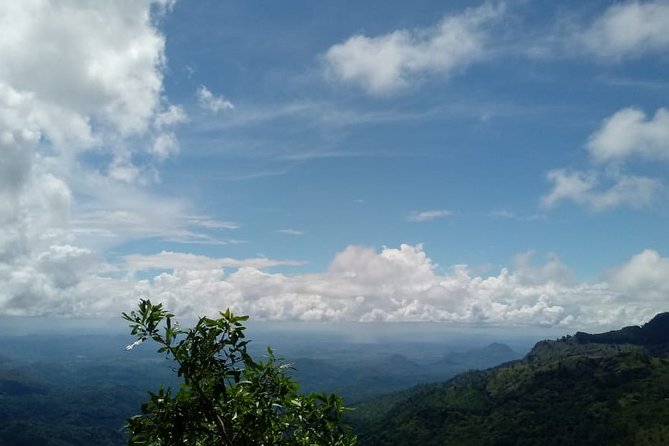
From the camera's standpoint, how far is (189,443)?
465 inches

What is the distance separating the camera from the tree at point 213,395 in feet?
36.3

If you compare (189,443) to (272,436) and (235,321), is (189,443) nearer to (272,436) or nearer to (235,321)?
(272,436)

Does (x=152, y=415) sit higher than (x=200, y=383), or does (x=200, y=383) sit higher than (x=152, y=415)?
(x=200, y=383)

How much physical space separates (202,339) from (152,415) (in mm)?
2373

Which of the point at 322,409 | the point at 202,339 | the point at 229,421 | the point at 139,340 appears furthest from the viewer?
the point at 322,409

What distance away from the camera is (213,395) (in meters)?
11.5

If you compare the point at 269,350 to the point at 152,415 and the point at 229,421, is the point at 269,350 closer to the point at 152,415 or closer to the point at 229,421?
the point at 229,421

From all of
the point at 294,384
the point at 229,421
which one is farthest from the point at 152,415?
the point at 294,384

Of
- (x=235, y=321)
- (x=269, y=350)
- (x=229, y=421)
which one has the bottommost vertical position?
(x=229, y=421)

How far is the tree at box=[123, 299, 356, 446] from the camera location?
11.1 meters

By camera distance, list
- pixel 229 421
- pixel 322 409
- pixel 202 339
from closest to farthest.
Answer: pixel 202 339, pixel 229 421, pixel 322 409

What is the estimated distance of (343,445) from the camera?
1355 cm

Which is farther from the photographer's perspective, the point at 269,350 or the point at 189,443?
the point at 269,350

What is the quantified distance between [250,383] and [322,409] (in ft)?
7.19
